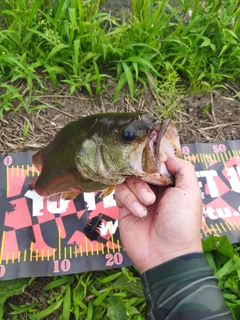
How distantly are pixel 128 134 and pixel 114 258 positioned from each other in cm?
144

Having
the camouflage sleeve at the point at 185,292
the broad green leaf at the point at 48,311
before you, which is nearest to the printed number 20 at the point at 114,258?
the broad green leaf at the point at 48,311

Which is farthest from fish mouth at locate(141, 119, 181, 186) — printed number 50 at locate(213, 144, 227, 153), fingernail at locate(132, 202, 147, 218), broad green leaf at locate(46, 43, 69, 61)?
broad green leaf at locate(46, 43, 69, 61)

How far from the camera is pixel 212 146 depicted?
359cm

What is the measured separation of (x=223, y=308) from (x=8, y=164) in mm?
2282

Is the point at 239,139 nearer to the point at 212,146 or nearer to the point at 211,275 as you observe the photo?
the point at 212,146

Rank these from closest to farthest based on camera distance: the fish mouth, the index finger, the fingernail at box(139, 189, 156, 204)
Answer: the fish mouth < the fingernail at box(139, 189, 156, 204) < the index finger

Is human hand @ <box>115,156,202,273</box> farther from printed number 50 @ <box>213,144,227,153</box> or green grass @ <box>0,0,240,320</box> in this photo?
printed number 50 @ <box>213,144,227,153</box>

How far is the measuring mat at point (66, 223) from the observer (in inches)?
112

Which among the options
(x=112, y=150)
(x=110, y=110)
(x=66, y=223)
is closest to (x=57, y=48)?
(x=110, y=110)

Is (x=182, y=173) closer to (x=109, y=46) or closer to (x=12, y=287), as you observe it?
(x=12, y=287)

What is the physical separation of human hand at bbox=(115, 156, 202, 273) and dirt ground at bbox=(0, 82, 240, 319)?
157 cm

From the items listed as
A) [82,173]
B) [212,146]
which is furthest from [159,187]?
[212,146]

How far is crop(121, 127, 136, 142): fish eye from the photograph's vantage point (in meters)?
1.84

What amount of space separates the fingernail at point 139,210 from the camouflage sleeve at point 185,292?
1.03 feet
